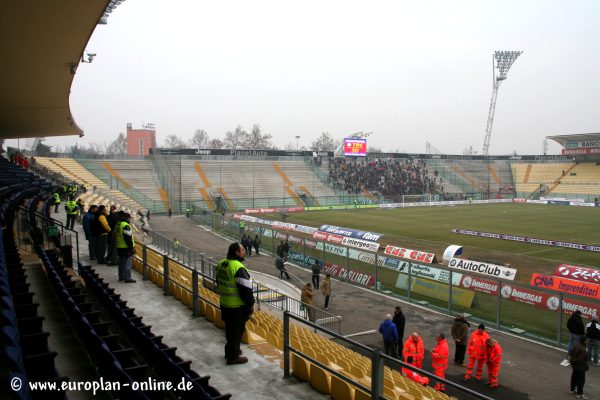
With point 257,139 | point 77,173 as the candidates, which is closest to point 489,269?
point 77,173

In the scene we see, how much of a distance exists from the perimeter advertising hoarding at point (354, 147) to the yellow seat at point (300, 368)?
62.8 metres

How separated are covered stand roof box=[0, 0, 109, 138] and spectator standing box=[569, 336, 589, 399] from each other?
33.9ft

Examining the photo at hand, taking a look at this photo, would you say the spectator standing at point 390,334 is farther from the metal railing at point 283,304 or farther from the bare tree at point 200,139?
the bare tree at point 200,139

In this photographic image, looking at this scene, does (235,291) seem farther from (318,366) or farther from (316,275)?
(316,275)

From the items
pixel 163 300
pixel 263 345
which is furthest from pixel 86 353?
pixel 163 300

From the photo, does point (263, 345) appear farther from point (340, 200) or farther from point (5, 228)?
point (340, 200)

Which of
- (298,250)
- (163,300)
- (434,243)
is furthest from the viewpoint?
(434,243)

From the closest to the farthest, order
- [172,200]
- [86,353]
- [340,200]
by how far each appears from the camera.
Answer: [86,353] → [172,200] → [340,200]

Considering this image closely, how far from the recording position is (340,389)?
4.91 m

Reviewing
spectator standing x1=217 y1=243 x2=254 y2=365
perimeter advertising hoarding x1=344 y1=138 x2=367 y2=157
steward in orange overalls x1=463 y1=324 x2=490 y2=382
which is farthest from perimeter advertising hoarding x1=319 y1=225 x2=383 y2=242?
perimeter advertising hoarding x1=344 y1=138 x2=367 y2=157

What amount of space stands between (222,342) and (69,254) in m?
4.76

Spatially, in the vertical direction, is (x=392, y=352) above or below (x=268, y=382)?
below

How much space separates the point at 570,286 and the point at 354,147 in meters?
54.3

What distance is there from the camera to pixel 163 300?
28.6 ft
